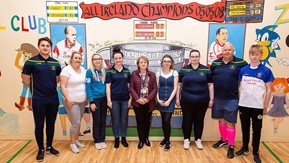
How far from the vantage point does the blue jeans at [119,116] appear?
3.23 meters

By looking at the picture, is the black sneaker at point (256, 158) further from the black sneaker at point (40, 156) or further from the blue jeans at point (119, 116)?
the black sneaker at point (40, 156)

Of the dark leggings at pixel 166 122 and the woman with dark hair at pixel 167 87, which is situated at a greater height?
the woman with dark hair at pixel 167 87

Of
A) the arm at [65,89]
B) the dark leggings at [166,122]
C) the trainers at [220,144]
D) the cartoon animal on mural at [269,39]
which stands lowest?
the trainers at [220,144]

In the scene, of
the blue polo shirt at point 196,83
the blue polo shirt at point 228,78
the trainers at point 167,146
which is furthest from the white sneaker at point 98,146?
the blue polo shirt at point 228,78

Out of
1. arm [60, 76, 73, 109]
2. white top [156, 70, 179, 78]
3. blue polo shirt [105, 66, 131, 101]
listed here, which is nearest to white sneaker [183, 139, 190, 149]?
white top [156, 70, 179, 78]

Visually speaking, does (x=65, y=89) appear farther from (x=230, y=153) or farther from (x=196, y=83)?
(x=230, y=153)

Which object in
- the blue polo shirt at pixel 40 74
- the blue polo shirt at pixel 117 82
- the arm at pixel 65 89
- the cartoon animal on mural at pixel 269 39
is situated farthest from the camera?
the cartoon animal on mural at pixel 269 39

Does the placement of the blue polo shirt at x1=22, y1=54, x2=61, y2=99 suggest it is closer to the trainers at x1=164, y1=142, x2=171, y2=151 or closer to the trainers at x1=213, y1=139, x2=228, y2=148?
the trainers at x1=164, y1=142, x2=171, y2=151

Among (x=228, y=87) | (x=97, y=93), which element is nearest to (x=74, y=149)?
(x=97, y=93)

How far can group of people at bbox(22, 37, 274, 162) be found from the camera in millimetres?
2844

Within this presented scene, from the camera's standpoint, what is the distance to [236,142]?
11.9ft

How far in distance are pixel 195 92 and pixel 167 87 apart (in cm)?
39

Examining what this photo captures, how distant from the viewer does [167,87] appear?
3.18 meters

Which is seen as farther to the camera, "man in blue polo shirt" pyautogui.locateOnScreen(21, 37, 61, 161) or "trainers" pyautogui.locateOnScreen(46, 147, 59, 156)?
"trainers" pyautogui.locateOnScreen(46, 147, 59, 156)
